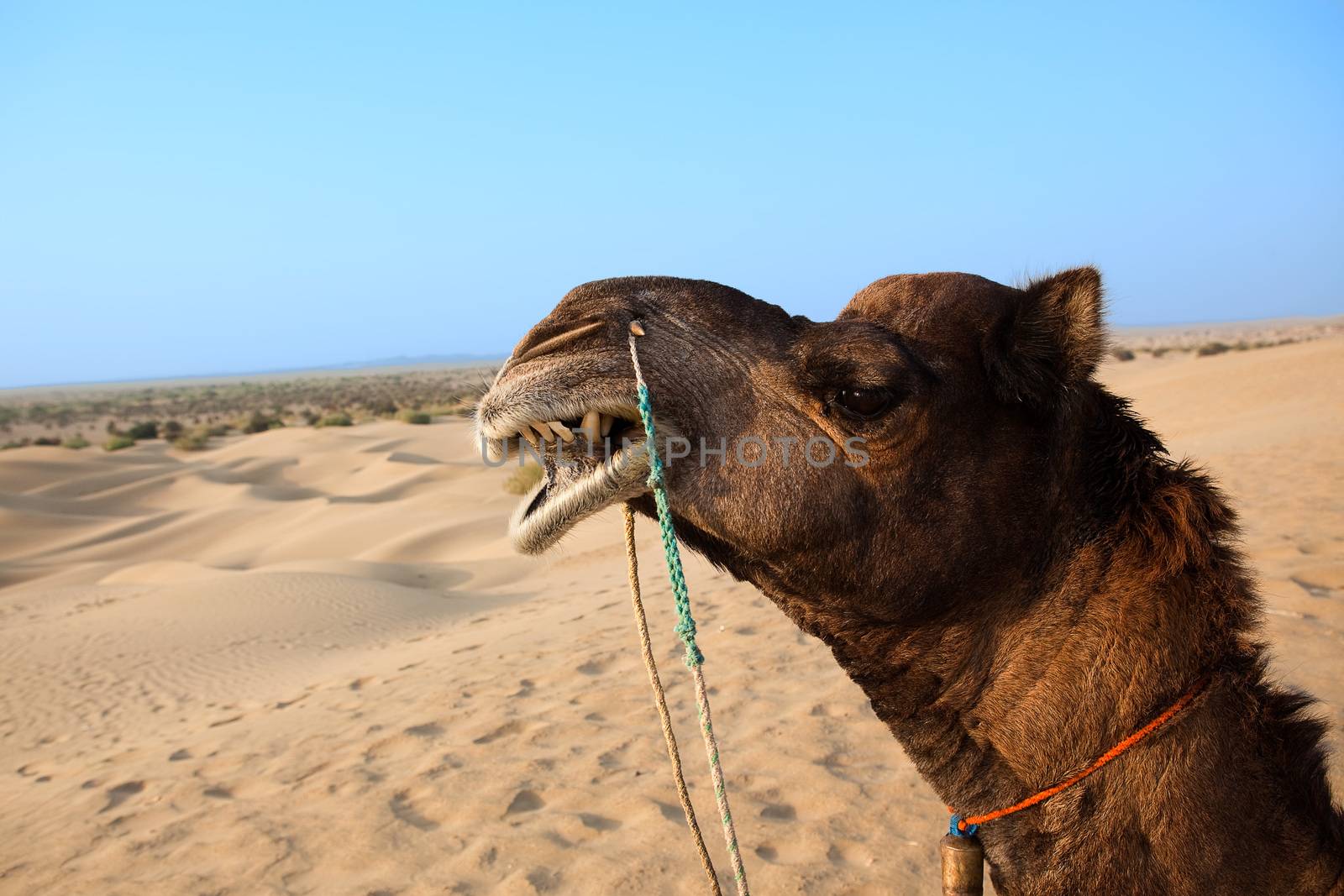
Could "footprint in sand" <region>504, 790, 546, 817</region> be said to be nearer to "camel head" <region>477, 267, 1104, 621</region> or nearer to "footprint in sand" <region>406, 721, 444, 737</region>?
"footprint in sand" <region>406, 721, 444, 737</region>

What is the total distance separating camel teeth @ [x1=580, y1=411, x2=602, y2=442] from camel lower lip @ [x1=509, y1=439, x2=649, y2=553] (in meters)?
0.06

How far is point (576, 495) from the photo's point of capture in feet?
6.56

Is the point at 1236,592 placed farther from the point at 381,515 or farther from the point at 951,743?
the point at 381,515

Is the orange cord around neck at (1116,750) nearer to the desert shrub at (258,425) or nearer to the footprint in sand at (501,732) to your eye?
the footprint in sand at (501,732)

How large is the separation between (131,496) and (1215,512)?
1012 inches

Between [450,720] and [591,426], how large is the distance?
16.8 ft

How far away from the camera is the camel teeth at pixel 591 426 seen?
199cm

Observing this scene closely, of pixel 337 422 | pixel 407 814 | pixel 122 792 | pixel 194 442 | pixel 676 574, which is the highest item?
pixel 676 574

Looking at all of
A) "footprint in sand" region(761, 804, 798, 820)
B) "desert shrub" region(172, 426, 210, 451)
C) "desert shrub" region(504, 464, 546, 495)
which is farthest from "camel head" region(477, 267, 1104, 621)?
"desert shrub" region(172, 426, 210, 451)

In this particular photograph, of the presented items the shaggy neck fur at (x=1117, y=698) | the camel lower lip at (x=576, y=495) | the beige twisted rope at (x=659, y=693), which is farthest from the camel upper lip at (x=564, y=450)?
the shaggy neck fur at (x=1117, y=698)

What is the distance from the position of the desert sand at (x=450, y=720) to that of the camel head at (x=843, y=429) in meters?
1.31

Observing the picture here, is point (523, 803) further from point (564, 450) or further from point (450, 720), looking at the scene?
point (564, 450)

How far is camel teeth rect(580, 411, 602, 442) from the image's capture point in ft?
6.51

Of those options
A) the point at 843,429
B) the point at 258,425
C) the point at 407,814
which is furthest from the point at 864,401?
the point at 258,425
